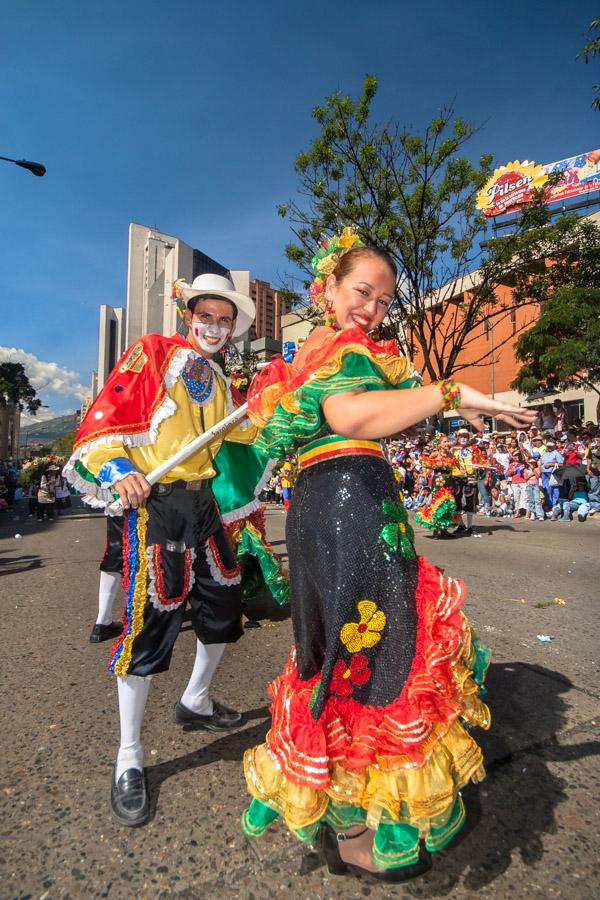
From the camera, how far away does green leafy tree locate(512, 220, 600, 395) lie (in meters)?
16.0

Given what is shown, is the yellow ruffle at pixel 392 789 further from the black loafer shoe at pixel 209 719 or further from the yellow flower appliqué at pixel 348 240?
the yellow flower appliqué at pixel 348 240

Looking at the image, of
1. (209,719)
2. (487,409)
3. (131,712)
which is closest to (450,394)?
(487,409)

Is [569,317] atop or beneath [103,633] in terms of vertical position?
atop

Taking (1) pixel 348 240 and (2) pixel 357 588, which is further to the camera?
(1) pixel 348 240

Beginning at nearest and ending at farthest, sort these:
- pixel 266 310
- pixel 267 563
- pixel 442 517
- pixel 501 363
A: pixel 267 563 < pixel 442 517 < pixel 501 363 < pixel 266 310

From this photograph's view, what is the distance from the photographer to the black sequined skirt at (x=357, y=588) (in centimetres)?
153

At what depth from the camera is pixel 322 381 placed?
1.55m

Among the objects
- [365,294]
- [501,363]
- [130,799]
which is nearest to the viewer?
[365,294]

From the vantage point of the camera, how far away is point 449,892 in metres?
1.55

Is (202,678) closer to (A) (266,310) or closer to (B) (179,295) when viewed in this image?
(B) (179,295)

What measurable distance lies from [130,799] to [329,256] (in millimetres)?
2189

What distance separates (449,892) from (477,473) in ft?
30.0

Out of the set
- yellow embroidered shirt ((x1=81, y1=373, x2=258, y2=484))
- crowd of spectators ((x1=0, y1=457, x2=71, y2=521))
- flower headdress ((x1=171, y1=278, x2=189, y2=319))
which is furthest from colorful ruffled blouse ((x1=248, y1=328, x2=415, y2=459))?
crowd of spectators ((x1=0, y1=457, x2=71, y2=521))

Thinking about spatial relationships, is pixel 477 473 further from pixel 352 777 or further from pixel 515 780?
pixel 352 777
